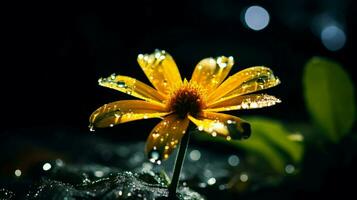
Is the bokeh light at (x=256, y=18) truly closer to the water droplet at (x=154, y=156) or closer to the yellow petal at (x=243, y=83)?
the yellow petal at (x=243, y=83)

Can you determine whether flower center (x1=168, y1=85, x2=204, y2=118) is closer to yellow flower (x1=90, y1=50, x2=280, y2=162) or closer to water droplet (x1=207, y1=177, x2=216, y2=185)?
yellow flower (x1=90, y1=50, x2=280, y2=162)

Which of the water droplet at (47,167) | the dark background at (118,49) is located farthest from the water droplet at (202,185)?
the dark background at (118,49)

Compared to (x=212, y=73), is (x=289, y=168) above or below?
below

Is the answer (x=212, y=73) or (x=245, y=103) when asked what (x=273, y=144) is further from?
(x=245, y=103)

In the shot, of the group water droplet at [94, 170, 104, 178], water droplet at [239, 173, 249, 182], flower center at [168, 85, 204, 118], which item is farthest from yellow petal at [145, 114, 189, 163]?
water droplet at [239, 173, 249, 182]

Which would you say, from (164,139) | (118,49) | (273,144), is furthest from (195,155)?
(164,139)

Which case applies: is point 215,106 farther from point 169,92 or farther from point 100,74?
point 100,74
